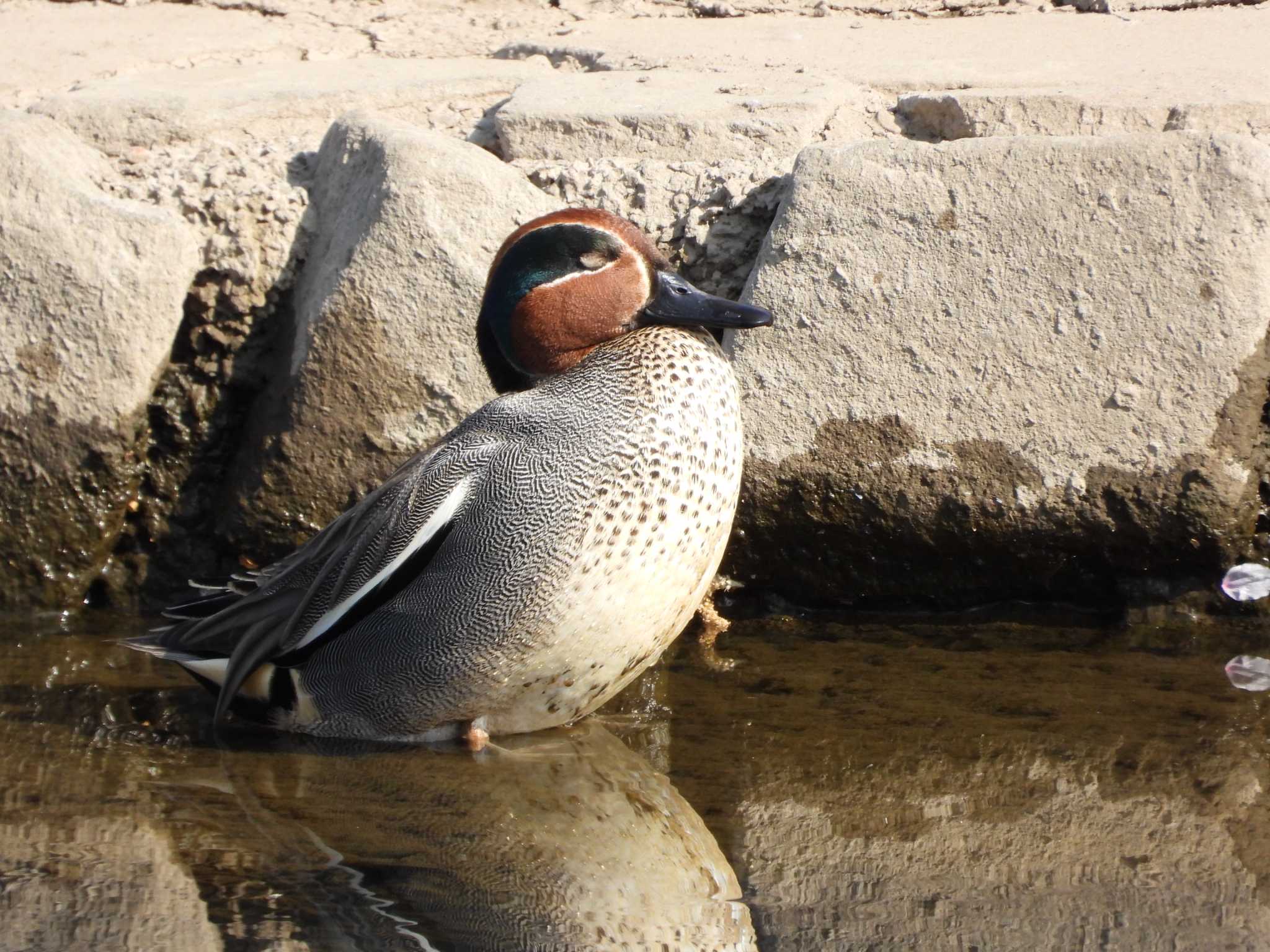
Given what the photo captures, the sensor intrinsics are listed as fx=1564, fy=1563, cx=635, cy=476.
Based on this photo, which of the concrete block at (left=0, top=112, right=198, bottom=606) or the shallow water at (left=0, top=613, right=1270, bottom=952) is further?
the concrete block at (left=0, top=112, right=198, bottom=606)

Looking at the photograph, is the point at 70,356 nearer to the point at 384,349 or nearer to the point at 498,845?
the point at 384,349

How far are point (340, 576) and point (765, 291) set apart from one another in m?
1.37

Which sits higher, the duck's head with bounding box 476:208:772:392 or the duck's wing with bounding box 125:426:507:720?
the duck's head with bounding box 476:208:772:392

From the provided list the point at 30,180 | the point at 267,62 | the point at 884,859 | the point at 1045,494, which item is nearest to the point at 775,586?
the point at 1045,494

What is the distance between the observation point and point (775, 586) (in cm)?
418

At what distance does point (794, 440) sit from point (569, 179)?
1.05 metres

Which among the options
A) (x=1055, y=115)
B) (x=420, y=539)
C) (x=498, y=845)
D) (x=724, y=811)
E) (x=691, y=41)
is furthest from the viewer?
Answer: (x=691, y=41)

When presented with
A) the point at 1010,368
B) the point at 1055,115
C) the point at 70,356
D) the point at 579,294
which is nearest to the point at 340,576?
the point at 579,294

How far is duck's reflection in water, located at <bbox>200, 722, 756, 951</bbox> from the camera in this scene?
2.42m

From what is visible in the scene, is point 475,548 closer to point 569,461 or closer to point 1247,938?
point 569,461

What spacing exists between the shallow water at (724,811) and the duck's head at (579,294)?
86 centimetres

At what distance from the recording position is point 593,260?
342 centimetres

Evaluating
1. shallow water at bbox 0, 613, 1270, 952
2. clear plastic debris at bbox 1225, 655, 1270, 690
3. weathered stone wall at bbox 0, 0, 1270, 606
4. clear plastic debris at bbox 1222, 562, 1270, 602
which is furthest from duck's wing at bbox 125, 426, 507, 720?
clear plastic debris at bbox 1222, 562, 1270, 602

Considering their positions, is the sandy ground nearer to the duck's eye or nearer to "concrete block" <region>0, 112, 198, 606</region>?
"concrete block" <region>0, 112, 198, 606</region>
